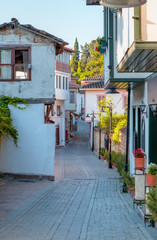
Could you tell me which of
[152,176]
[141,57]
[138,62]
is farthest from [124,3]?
[152,176]

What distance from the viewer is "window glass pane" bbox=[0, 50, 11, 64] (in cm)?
1953

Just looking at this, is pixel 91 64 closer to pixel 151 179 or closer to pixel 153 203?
pixel 151 179

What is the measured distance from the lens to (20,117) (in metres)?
18.0

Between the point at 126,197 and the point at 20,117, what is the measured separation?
752cm

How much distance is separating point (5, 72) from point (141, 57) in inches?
549

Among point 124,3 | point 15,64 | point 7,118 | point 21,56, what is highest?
point 21,56

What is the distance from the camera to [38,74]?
19.2 metres

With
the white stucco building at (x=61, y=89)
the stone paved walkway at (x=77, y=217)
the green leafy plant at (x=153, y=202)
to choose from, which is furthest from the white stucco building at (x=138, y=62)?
the white stucco building at (x=61, y=89)

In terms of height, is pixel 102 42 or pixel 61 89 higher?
pixel 61 89

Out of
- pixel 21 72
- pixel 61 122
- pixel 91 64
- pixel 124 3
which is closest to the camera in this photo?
pixel 124 3

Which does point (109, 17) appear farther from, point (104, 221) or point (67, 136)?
point (67, 136)

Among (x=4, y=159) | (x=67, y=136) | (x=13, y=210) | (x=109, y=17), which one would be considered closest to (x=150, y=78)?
(x=109, y=17)

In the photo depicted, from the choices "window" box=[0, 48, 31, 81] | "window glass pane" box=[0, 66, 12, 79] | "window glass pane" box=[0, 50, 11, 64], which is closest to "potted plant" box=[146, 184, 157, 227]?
A: "window" box=[0, 48, 31, 81]

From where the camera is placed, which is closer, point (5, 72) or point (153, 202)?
point (153, 202)
